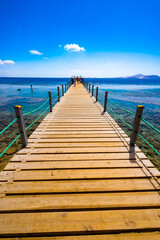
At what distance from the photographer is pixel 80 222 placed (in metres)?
1.69

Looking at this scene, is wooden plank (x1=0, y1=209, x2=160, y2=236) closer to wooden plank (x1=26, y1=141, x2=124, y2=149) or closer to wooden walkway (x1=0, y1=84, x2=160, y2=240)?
wooden walkway (x1=0, y1=84, x2=160, y2=240)

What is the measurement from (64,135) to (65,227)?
2818mm

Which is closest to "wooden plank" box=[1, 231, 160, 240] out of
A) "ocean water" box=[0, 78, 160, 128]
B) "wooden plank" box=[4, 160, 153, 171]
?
"wooden plank" box=[4, 160, 153, 171]

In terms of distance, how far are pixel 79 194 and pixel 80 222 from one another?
428mm

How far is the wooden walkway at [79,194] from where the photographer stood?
161 centimetres

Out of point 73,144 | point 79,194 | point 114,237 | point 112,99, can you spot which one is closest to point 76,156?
point 73,144

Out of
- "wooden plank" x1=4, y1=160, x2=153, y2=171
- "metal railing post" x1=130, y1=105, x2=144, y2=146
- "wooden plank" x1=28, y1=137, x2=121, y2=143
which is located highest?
"metal railing post" x1=130, y1=105, x2=144, y2=146

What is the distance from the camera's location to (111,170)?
266cm

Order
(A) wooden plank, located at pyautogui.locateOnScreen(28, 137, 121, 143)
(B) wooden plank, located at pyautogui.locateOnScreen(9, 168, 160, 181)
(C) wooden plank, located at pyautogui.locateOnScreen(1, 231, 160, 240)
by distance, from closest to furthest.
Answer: (C) wooden plank, located at pyautogui.locateOnScreen(1, 231, 160, 240) → (B) wooden plank, located at pyautogui.locateOnScreen(9, 168, 160, 181) → (A) wooden plank, located at pyautogui.locateOnScreen(28, 137, 121, 143)

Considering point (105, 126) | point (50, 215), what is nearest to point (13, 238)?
point (50, 215)

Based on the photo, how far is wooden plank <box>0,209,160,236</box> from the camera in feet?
5.23

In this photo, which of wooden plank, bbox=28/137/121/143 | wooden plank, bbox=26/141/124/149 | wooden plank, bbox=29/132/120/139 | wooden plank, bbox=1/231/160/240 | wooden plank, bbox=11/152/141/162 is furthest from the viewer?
wooden plank, bbox=29/132/120/139

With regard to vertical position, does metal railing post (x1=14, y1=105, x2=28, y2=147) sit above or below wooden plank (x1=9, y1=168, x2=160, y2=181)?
above

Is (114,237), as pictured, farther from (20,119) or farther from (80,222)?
(20,119)
